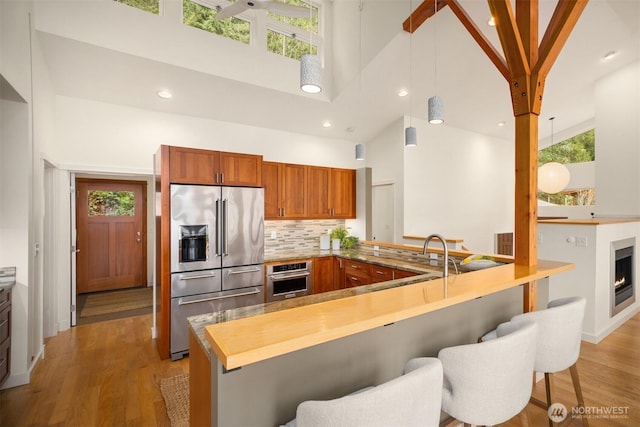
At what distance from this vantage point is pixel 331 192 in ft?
16.4

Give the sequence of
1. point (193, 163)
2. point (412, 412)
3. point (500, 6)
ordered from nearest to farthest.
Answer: point (412, 412), point (500, 6), point (193, 163)

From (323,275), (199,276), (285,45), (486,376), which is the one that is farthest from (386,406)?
(285,45)

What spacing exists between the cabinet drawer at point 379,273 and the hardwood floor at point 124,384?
63.5 inches

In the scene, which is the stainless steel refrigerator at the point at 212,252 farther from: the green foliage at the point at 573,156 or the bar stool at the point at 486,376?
the green foliage at the point at 573,156

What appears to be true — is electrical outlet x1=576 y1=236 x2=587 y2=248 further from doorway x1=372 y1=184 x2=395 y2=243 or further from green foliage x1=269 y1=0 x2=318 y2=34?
green foliage x1=269 y1=0 x2=318 y2=34

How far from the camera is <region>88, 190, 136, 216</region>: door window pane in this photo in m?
5.27

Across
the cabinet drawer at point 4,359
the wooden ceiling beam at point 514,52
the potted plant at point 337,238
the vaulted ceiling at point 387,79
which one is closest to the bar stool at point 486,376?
the wooden ceiling beam at point 514,52

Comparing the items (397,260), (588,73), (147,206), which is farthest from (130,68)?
(588,73)

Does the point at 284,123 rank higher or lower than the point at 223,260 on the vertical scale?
higher

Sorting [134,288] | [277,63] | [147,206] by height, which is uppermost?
[277,63]

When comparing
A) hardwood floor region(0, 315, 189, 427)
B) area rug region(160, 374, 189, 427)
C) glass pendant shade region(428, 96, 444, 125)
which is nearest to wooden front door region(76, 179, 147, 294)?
hardwood floor region(0, 315, 189, 427)

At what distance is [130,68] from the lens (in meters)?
3.23

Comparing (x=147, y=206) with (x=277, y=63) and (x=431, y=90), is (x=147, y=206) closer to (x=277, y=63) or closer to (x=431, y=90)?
(x=277, y=63)

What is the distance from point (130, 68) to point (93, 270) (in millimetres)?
3886
